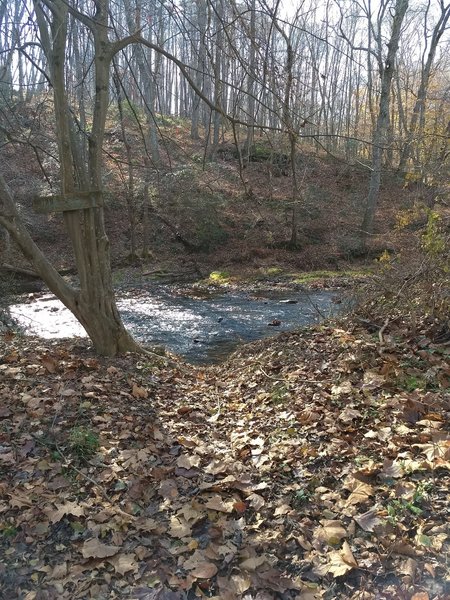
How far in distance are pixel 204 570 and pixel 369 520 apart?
105 centimetres

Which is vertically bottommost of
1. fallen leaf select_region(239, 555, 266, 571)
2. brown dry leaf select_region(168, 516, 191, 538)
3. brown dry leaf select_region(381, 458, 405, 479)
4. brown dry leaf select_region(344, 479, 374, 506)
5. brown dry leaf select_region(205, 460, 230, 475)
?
fallen leaf select_region(239, 555, 266, 571)

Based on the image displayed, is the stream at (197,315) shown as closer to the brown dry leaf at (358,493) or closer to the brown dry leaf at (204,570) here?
the brown dry leaf at (358,493)

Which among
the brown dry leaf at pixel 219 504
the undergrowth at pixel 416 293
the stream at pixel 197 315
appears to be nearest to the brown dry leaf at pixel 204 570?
the brown dry leaf at pixel 219 504

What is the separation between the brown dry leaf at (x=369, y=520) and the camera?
→ 2822 mm

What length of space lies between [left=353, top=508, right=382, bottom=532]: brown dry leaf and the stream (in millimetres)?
5636

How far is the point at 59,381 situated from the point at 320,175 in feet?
86.0

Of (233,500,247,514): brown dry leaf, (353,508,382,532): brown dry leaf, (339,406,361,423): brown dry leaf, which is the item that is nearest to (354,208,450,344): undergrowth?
(339,406,361,423): brown dry leaf

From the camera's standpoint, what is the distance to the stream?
10284 millimetres

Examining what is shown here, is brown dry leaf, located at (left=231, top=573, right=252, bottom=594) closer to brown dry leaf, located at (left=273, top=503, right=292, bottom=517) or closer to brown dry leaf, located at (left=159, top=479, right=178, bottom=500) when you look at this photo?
brown dry leaf, located at (left=273, top=503, right=292, bottom=517)

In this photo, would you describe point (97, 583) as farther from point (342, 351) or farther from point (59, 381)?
point (342, 351)

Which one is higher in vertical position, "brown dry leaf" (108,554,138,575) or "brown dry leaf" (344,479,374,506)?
"brown dry leaf" (344,479,374,506)

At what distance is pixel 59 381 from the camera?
211 inches

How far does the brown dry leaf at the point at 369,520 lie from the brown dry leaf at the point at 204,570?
93 centimetres

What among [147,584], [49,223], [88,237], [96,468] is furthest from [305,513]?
[49,223]
